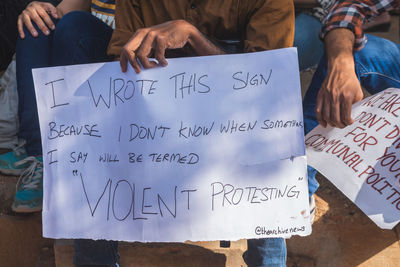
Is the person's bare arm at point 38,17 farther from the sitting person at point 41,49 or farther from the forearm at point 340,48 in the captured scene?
the forearm at point 340,48

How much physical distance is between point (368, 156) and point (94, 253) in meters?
0.93

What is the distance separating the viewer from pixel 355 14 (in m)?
1.32

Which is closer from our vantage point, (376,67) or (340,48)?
(340,48)

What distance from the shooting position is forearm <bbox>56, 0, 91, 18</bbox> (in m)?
1.58

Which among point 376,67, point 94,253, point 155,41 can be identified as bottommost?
point 94,253

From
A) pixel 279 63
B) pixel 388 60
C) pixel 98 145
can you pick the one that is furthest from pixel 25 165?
pixel 388 60

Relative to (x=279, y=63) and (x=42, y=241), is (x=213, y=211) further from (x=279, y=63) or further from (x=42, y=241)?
(x=42, y=241)

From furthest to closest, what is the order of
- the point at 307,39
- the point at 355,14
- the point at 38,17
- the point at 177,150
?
the point at 307,39 < the point at 38,17 < the point at 355,14 < the point at 177,150

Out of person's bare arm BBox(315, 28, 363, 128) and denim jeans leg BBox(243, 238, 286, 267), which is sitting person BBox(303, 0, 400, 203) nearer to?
person's bare arm BBox(315, 28, 363, 128)

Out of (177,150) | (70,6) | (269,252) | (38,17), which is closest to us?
(177,150)

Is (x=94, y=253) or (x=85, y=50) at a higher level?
(x=85, y=50)

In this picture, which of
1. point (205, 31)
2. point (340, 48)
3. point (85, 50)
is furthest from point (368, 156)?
point (85, 50)

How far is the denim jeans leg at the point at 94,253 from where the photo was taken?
1.26 meters

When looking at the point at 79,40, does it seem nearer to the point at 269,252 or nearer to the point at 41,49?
the point at 41,49
